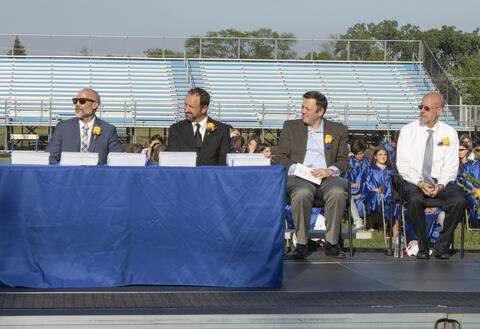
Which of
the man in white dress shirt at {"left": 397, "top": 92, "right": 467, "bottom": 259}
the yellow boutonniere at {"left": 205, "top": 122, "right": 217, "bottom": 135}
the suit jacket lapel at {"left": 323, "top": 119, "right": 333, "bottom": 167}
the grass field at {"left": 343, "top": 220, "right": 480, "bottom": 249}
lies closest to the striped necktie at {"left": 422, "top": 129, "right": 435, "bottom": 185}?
the man in white dress shirt at {"left": 397, "top": 92, "right": 467, "bottom": 259}

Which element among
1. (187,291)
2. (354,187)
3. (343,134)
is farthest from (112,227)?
(354,187)

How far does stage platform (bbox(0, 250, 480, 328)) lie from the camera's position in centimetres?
531

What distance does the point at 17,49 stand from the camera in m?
38.4

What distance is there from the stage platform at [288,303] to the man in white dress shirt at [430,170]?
1.06 metres

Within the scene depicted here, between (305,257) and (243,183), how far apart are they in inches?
87.0

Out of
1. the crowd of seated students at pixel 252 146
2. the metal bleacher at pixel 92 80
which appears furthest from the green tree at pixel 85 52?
the crowd of seated students at pixel 252 146

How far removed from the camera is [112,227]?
6.79 metres

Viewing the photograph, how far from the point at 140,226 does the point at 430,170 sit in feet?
13.3

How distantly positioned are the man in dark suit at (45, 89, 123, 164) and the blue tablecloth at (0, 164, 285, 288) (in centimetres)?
196

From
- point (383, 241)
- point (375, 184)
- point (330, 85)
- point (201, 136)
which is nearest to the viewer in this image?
point (201, 136)

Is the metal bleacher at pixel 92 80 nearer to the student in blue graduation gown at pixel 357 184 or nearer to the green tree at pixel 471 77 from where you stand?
the student in blue graduation gown at pixel 357 184

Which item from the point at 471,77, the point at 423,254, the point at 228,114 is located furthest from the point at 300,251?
the point at 471,77

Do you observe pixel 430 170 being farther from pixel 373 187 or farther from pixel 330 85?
pixel 330 85

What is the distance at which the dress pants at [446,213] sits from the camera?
912cm
